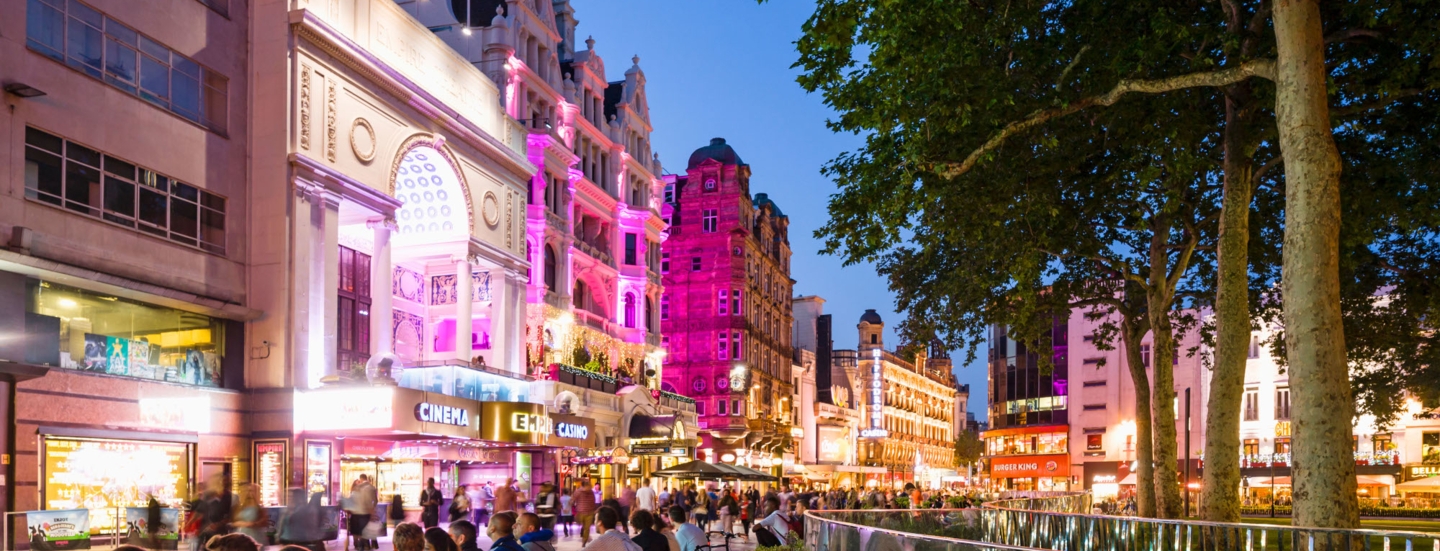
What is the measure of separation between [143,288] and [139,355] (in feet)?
6.15

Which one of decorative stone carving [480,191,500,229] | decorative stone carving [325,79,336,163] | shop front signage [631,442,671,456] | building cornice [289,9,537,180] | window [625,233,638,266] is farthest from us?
window [625,233,638,266]

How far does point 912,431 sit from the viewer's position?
140 metres

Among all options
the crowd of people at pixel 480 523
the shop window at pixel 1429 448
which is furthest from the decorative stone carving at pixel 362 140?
the shop window at pixel 1429 448

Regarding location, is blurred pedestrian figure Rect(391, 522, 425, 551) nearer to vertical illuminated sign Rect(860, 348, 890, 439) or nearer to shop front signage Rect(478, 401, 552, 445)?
shop front signage Rect(478, 401, 552, 445)

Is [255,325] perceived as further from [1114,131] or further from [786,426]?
[786,426]

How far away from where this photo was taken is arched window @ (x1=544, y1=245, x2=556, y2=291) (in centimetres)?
5400

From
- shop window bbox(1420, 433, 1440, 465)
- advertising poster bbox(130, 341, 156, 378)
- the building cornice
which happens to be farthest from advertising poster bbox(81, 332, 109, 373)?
shop window bbox(1420, 433, 1440, 465)

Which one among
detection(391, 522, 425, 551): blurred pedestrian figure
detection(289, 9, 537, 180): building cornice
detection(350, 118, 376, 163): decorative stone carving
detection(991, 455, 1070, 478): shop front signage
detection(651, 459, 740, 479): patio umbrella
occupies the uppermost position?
detection(289, 9, 537, 180): building cornice

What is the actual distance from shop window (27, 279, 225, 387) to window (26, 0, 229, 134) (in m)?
4.61

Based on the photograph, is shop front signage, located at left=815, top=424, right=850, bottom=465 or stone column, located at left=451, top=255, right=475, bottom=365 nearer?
stone column, located at left=451, top=255, right=475, bottom=365

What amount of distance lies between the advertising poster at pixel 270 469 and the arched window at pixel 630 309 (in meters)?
31.3

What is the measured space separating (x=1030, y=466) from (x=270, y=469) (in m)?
79.9

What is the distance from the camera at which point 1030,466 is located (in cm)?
10300

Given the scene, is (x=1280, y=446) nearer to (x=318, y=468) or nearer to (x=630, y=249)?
(x=630, y=249)
